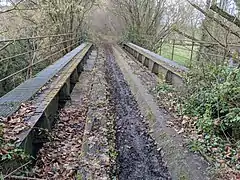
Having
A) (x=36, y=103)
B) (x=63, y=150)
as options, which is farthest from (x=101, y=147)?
(x=36, y=103)

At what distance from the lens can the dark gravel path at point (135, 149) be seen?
3682mm

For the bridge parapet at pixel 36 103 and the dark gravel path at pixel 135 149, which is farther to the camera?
the dark gravel path at pixel 135 149

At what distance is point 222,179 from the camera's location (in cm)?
335

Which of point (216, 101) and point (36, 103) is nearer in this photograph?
point (36, 103)

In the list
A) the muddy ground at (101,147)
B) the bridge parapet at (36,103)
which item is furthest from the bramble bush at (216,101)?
the bridge parapet at (36,103)

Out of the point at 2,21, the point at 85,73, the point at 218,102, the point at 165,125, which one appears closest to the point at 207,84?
the point at 218,102

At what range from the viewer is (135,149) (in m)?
4.32

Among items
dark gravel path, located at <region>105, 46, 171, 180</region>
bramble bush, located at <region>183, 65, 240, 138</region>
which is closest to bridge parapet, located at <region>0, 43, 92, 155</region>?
dark gravel path, located at <region>105, 46, 171, 180</region>

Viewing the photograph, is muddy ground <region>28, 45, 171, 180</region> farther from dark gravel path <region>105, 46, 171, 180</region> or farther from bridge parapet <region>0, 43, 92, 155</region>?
bridge parapet <region>0, 43, 92, 155</region>

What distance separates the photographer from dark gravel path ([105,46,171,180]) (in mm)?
3682

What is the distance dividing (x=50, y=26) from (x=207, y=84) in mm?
11458

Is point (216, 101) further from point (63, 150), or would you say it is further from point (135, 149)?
point (63, 150)

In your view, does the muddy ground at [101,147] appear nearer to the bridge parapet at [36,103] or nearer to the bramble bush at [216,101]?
the bridge parapet at [36,103]

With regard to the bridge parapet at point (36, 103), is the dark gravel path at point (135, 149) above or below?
below
